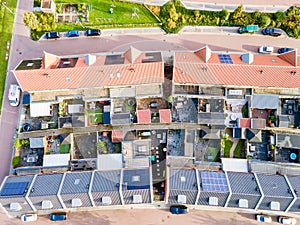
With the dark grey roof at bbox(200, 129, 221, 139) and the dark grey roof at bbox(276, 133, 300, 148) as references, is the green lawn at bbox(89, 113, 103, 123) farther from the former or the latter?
the dark grey roof at bbox(276, 133, 300, 148)

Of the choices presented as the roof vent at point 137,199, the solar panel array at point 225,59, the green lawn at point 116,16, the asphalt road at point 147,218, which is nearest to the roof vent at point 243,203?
the asphalt road at point 147,218

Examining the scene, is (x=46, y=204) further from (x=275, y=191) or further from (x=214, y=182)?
(x=275, y=191)

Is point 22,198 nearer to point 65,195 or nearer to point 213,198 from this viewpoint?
point 65,195

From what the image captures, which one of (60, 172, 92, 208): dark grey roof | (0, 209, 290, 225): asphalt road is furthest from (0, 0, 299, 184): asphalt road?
(0, 209, 290, 225): asphalt road

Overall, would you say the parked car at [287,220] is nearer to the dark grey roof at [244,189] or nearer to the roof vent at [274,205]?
the roof vent at [274,205]

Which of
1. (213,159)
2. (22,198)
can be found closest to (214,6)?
(213,159)

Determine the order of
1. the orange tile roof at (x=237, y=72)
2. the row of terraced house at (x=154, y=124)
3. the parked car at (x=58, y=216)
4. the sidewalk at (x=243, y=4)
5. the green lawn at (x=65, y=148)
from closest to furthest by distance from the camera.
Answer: the row of terraced house at (x=154, y=124) < the orange tile roof at (x=237, y=72) < the parked car at (x=58, y=216) < the green lawn at (x=65, y=148) < the sidewalk at (x=243, y=4)
